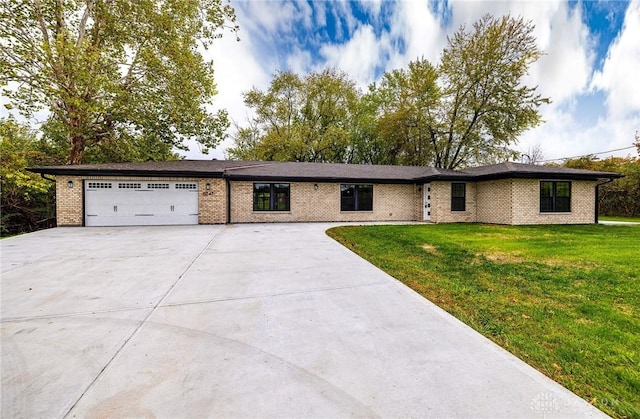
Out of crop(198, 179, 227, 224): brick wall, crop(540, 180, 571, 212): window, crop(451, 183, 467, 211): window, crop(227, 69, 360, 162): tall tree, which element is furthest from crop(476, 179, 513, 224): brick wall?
crop(227, 69, 360, 162): tall tree

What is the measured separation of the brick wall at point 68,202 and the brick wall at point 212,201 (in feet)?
15.9

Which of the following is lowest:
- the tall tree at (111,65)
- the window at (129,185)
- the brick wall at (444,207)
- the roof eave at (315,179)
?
the brick wall at (444,207)

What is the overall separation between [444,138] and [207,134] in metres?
19.4

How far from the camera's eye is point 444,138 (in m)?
24.4

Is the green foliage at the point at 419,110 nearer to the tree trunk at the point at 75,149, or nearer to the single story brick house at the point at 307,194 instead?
the single story brick house at the point at 307,194

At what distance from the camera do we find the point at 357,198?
1559 cm

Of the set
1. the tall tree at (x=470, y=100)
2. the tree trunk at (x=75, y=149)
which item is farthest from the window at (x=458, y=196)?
the tree trunk at (x=75, y=149)

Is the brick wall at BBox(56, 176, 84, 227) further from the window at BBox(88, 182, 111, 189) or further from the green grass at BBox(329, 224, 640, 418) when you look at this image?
the green grass at BBox(329, 224, 640, 418)

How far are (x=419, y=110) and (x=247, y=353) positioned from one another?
25499 millimetres

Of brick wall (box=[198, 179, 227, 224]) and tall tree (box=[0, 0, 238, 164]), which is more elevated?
tall tree (box=[0, 0, 238, 164])

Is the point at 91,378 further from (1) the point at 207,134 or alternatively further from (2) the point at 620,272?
(1) the point at 207,134

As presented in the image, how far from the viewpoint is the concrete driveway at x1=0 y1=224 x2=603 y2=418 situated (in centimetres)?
185

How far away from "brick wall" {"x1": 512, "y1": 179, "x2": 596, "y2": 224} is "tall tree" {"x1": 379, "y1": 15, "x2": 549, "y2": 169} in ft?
33.0

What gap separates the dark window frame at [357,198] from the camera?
1541cm
